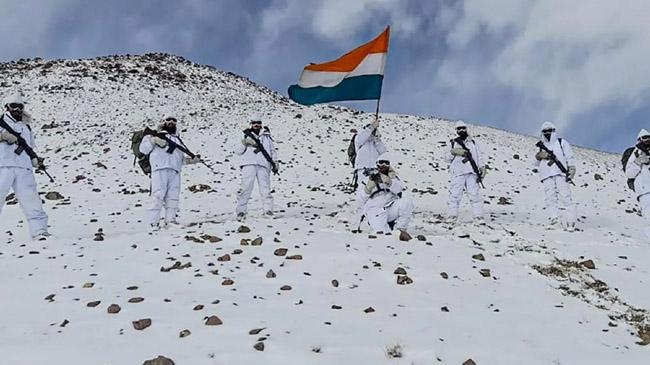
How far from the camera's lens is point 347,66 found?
13.5m

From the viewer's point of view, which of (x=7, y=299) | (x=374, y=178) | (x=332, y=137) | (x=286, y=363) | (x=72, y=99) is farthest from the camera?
(x=72, y=99)

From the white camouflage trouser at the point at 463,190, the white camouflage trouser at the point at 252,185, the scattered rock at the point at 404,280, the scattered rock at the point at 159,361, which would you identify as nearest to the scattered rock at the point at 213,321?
the scattered rock at the point at 159,361

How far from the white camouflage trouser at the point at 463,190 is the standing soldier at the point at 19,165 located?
341 inches

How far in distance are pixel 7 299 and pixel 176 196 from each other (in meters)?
5.95

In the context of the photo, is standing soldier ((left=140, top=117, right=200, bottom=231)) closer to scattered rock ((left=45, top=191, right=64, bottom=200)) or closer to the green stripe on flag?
the green stripe on flag

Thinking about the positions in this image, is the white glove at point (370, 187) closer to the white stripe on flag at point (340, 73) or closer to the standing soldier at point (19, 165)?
the white stripe on flag at point (340, 73)

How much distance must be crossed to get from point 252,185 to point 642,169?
8143 mm

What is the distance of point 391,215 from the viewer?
1105 cm

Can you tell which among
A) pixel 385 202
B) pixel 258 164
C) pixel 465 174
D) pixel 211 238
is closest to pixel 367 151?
pixel 465 174

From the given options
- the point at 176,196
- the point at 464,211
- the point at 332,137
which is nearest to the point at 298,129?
the point at 332,137

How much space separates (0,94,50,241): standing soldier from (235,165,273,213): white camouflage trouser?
4.03 meters

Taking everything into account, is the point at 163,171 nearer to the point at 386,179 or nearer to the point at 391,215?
the point at 386,179

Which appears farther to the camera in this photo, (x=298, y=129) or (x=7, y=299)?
(x=298, y=129)

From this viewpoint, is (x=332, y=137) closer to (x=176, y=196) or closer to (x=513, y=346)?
(x=176, y=196)
